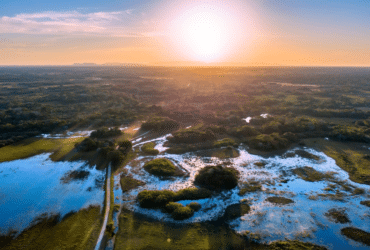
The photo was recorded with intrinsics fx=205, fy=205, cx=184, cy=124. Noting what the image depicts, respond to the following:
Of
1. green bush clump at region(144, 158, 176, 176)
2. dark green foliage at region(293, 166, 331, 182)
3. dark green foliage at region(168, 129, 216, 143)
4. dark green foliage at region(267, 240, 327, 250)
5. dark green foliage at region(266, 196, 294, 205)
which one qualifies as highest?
dark green foliage at region(168, 129, 216, 143)

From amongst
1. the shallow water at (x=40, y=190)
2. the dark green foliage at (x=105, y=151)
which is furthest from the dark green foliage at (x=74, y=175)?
the dark green foliage at (x=105, y=151)

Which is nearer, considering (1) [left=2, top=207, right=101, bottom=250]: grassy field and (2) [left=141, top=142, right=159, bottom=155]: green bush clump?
(1) [left=2, top=207, right=101, bottom=250]: grassy field

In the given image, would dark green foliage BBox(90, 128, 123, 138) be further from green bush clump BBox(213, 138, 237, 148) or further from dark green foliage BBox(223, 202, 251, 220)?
dark green foliage BBox(223, 202, 251, 220)

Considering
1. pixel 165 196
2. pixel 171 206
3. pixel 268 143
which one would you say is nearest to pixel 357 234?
pixel 171 206

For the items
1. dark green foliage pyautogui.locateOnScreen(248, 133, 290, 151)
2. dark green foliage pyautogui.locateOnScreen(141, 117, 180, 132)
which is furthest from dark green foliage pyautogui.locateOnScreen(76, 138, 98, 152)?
dark green foliage pyautogui.locateOnScreen(248, 133, 290, 151)

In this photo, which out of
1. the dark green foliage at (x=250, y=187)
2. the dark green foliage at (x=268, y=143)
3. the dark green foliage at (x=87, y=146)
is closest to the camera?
the dark green foliage at (x=250, y=187)

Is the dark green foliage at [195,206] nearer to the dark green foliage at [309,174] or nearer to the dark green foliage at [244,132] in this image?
the dark green foliage at [309,174]

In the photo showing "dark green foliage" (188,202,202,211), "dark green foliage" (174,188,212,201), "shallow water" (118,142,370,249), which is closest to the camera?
"shallow water" (118,142,370,249)
